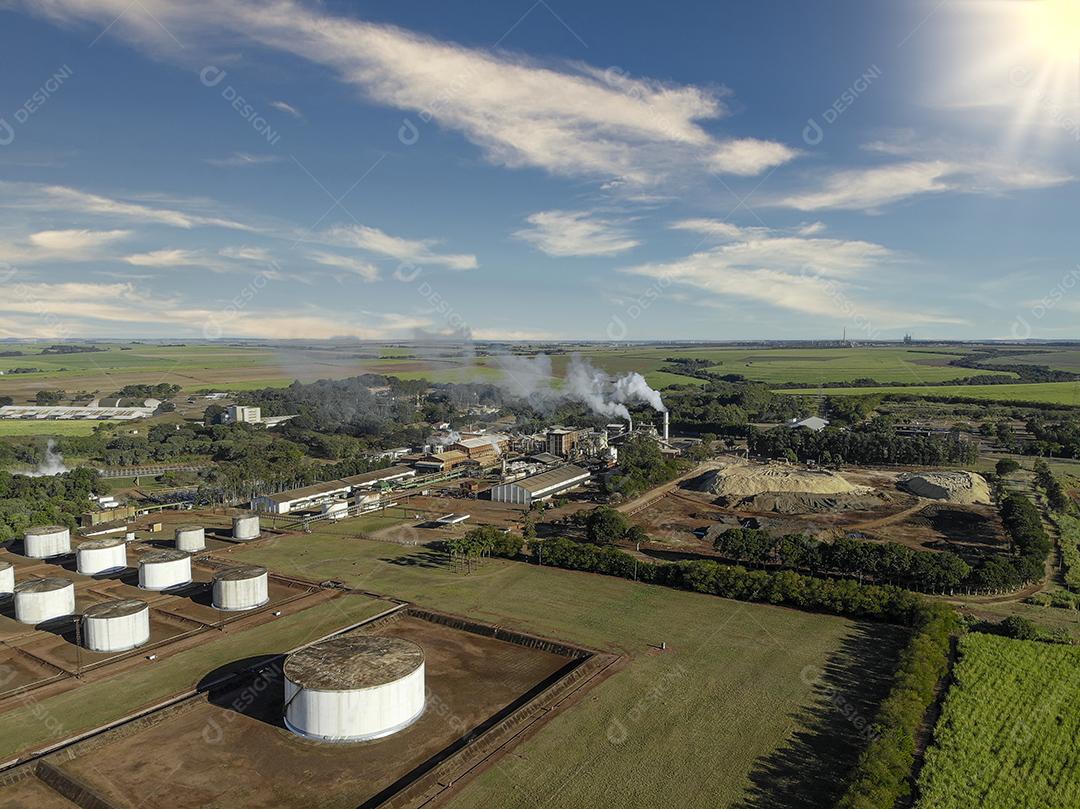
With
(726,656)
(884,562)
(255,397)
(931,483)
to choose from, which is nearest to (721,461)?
(931,483)

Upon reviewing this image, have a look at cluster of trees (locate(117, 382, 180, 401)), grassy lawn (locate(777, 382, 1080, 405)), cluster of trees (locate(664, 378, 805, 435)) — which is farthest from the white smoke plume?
grassy lawn (locate(777, 382, 1080, 405))

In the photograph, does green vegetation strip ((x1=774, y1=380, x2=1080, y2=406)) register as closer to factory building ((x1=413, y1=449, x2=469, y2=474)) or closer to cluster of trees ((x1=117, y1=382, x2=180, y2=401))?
factory building ((x1=413, y1=449, x2=469, y2=474))

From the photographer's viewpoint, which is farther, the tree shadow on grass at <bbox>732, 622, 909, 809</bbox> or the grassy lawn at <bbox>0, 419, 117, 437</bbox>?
the grassy lawn at <bbox>0, 419, 117, 437</bbox>

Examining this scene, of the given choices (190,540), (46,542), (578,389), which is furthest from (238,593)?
(578,389)

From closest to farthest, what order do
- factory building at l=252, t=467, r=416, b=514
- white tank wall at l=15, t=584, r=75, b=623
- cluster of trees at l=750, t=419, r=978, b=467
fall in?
white tank wall at l=15, t=584, r=75, b=623
factory building at l=252, t=467, r=416, b=514
cluster of trees at l=750, t=419, r=978, b=467

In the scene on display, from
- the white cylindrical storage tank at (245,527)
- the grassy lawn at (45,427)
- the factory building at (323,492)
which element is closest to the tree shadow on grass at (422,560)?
the white cylindrical storage tank at (245,527)

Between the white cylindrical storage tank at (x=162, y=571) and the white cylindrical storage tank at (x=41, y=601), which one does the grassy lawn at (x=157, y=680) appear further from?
the white cylindrical storage tank at (x=162, y=571)
